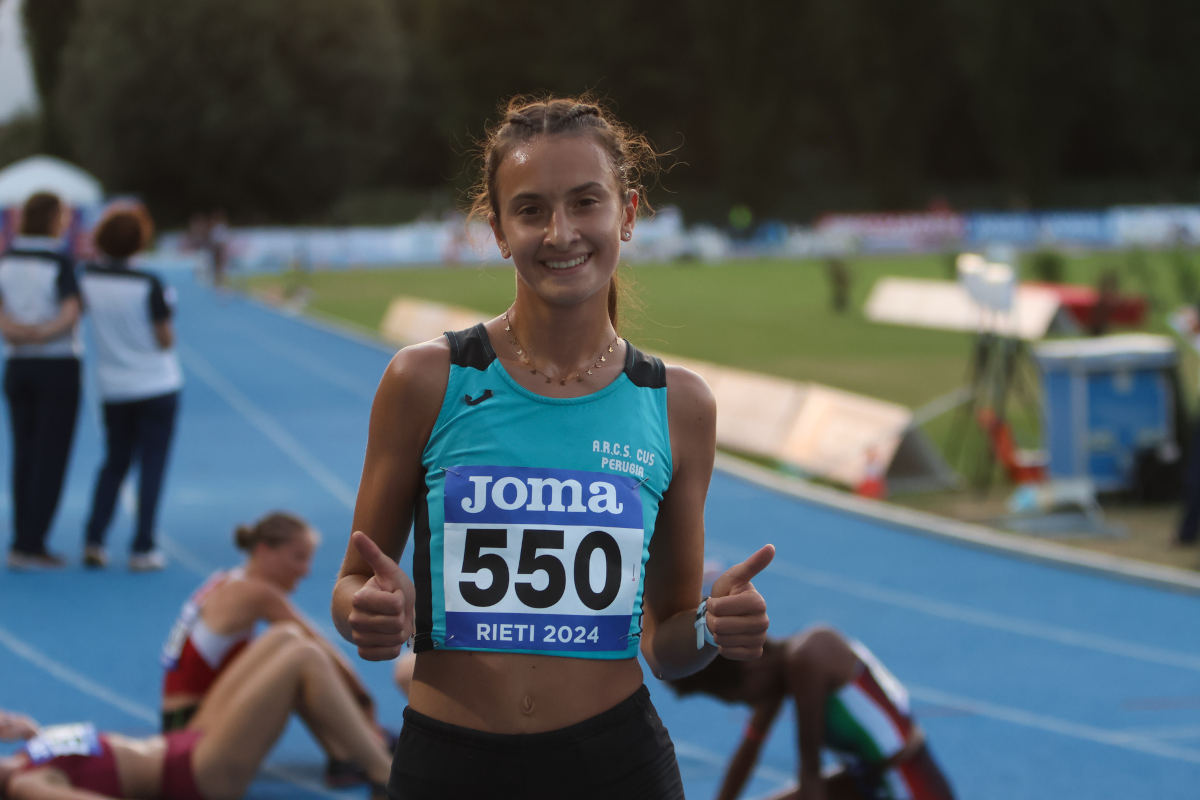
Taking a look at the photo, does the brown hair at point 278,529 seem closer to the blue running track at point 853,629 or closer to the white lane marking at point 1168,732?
the blue running track at point 853,629

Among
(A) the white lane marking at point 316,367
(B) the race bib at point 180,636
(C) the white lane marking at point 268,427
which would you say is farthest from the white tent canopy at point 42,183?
(B) the race bib at point 180,636

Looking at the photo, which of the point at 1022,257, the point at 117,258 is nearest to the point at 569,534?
the point at 117,258

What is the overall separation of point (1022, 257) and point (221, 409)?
2928 centimetres

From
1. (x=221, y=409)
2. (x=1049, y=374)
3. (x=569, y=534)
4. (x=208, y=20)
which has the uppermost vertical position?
(x=208, y=20)

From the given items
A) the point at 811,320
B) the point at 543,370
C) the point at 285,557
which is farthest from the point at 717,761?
the point at 811,320

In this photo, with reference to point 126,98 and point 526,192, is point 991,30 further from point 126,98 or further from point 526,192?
point 526,192

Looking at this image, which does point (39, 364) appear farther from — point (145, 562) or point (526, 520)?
point (526, 520)

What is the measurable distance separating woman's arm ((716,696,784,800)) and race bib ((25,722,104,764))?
6.12 ft

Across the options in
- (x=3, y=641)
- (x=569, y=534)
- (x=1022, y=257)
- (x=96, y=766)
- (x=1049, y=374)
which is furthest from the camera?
(x=1022, y=257)

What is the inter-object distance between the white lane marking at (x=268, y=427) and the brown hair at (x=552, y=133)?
367 inches

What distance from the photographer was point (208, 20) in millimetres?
62531

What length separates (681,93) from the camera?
71000 mm

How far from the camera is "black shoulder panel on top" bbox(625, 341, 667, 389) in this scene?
2496mm

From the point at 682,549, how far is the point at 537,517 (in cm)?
32
